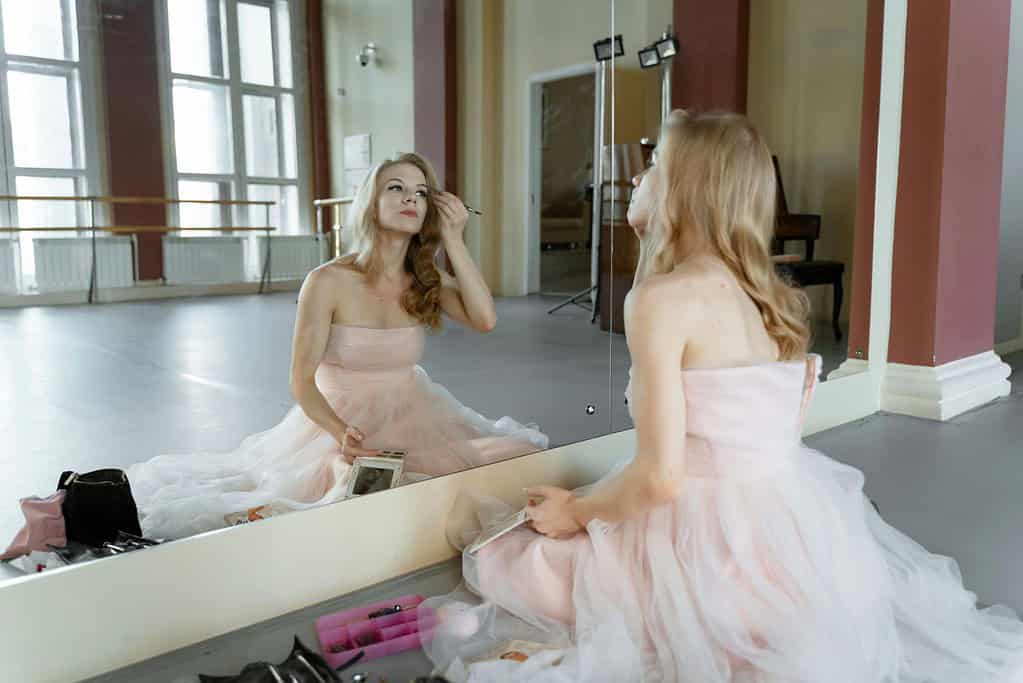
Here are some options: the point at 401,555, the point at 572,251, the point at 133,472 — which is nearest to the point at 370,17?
the point at 572,251

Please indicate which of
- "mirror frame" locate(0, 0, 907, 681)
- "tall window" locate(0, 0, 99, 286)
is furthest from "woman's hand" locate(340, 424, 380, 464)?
"tall window" locate(0, 0, 99, 286)

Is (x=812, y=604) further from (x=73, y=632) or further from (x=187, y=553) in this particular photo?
(x=73, y=632)

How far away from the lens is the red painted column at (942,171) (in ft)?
12.9

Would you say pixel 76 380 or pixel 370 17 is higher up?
pixel 370 17

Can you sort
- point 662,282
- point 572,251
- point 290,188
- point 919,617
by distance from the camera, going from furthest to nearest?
point 572,251
point 290,188
point 919,617
point 662,282

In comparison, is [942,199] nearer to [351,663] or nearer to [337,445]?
[337,445]

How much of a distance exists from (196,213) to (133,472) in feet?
1.94

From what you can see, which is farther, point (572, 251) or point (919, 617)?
point (572, 251)

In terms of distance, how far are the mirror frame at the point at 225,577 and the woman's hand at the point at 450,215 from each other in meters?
0.68

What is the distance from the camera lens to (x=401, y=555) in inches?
89.5

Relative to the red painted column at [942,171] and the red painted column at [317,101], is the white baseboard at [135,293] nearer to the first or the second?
the red painted column at [317,101]

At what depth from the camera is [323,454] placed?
2256mm

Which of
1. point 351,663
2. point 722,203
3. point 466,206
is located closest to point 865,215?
point 466,206

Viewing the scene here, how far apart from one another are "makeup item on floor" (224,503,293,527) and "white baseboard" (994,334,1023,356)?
5.55 meters
